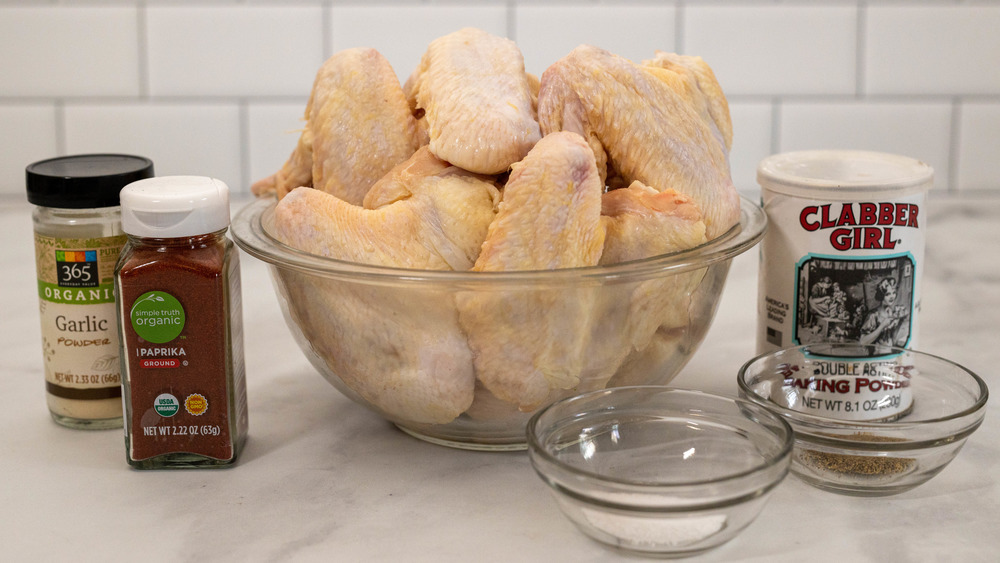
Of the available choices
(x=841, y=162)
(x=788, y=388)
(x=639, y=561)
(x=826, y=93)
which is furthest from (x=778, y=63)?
(x=639, y=561)

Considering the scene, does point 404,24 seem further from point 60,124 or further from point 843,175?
point 843,175

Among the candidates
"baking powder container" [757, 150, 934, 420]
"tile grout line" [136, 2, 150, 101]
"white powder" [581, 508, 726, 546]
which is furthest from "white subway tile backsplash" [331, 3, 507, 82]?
"white powder" [581, 508, 726, 546]

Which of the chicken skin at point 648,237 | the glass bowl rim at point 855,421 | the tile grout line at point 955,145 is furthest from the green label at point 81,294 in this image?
the tile grout line at point 955,145

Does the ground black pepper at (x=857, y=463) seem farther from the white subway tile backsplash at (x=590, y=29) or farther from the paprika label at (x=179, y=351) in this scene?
the white subway tile backsplash at (x=590, y=29)

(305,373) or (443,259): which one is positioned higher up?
(443,259)

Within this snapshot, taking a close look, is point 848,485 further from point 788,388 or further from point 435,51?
point 435,51

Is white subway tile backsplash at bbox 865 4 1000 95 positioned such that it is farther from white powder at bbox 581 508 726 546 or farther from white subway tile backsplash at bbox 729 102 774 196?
white powder at bbox 581 508 726 546
